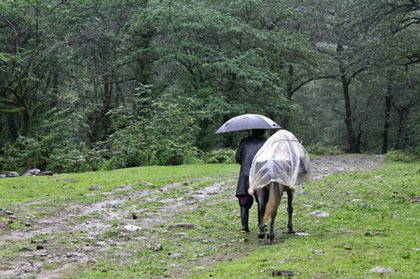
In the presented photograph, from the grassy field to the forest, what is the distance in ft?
25.0

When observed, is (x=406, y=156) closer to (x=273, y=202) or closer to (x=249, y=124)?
(x=249, y=124)

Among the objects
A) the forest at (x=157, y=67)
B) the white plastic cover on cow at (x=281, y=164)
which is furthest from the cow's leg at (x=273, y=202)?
the forest at (x=157, y=67)

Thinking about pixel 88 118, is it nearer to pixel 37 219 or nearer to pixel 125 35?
pixel 125 35

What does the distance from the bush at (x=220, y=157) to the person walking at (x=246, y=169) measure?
14.1m

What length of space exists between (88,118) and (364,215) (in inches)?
812

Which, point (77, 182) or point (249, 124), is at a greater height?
point (249, 124)

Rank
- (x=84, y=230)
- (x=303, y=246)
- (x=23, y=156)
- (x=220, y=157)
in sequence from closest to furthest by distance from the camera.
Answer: (x=303, y=246)
(x=84, y=230)
(x=23, y=156)
(x=220, y=157)

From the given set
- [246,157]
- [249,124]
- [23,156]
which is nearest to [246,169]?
[246,157]

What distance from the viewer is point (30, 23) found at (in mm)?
23766

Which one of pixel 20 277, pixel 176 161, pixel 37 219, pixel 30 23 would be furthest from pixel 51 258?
pixel 30 23

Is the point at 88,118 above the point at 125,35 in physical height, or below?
below

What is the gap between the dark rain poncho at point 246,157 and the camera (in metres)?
8.43

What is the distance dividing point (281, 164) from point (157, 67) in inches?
955

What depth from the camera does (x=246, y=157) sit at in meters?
8.56
